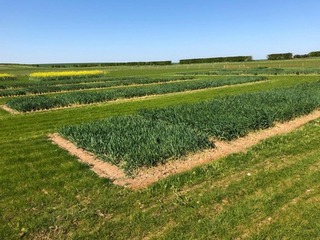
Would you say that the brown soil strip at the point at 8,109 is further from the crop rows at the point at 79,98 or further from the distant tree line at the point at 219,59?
the distant tree line at the point at 219,59

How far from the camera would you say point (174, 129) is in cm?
1366

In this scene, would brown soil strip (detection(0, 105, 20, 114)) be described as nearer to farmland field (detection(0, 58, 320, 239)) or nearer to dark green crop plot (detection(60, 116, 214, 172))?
farmland field (detection(0, 58, 320, 239))

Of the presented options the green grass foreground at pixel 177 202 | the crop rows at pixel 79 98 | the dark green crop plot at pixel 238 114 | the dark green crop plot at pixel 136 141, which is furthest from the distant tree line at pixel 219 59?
the green grass foreground at pixel 177 202

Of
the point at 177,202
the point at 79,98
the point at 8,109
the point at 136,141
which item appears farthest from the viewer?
the point at 79,98

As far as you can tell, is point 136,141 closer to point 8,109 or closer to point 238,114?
point 238,114

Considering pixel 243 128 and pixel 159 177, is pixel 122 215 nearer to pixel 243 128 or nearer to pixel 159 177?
pixel 159 177

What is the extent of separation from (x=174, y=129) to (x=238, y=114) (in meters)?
4.20

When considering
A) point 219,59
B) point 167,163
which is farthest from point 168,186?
point 219,59

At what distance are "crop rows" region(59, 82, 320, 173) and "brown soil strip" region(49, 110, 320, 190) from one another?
0.27m

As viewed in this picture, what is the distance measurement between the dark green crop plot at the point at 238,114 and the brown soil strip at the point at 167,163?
1.66 feet

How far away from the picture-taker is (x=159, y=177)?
962cm

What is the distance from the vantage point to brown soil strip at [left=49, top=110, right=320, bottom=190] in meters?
9.59

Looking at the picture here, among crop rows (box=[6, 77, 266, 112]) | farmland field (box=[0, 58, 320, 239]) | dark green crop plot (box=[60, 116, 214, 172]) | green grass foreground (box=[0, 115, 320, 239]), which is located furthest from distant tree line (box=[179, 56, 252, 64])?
green grass foreground (box=[0, 115, 320, 239])

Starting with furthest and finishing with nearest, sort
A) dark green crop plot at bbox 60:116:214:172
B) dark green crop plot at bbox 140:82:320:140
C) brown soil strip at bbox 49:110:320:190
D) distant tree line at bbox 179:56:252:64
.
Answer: distant tree line at bbox 179:56:252:64, dark green crop plot at bbox 140:82:320:140, dark green crop plot at bbox 60:116:214:172, brown soil strip at bbox 49:110:320:190
